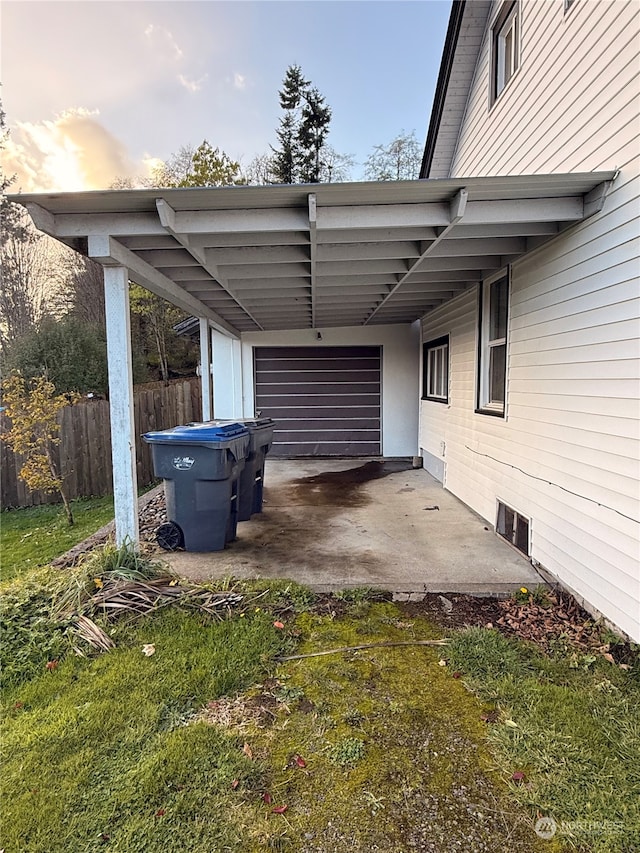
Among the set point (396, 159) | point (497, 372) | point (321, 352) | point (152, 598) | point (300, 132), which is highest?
point (300, 132)

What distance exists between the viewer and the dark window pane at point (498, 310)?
4969mm

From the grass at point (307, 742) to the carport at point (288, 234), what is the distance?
1.50 metres

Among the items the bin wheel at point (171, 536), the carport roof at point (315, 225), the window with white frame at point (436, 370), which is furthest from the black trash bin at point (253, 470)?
the window with white frame at point (436, 370)

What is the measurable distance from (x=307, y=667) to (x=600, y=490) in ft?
7.19

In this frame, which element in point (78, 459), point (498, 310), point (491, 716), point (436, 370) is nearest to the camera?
point (491, 716)

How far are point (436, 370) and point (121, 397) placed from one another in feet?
19.5

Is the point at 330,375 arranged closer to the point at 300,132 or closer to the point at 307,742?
the point at 307,742

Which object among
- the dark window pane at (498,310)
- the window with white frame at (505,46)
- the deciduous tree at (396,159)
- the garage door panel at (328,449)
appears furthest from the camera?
the deciduous tree at (396,159)

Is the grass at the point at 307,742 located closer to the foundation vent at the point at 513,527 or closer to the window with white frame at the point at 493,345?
the foundation vent at the point at 513,527

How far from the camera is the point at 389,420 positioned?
9781 mm

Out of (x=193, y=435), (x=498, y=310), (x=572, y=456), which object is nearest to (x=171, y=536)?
(x=193, y=435)

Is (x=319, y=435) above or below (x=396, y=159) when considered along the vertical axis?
below

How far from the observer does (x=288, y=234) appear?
370cm

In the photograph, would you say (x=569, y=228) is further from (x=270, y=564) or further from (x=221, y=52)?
(x=221, y=52)
